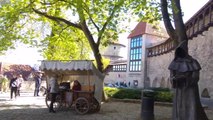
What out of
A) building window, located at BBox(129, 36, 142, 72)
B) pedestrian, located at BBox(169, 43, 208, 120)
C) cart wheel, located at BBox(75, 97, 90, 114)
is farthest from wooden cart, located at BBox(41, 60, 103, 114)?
building window, located at BBox(129, 36, 142, 72)

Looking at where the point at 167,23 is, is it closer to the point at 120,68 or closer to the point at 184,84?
the point at 184,84

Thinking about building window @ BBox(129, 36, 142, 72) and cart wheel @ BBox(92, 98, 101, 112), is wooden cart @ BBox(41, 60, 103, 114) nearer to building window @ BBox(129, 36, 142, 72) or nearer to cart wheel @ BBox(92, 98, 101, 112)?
cart wheel @ BBox(92, 98, 101, 112)

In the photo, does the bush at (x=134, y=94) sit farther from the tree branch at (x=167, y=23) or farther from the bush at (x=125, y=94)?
the tree branch at (x=167, y=23)

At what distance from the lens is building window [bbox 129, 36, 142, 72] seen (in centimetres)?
5741

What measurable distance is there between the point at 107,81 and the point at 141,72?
17052 mm

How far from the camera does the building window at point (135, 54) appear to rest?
57406mm

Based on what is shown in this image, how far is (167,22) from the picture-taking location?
1216 cm

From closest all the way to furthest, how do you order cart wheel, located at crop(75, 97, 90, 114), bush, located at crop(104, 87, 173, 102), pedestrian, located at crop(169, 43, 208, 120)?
pedestrian, located at crop(169, 43, 208, 120) → cart wheel, located at crop(75, 97, 90, 114) → bush, located at crop(104, 87, 173, 102)

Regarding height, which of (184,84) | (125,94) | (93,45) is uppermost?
(93,45)

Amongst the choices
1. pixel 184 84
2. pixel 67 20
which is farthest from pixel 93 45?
pixel 184 84

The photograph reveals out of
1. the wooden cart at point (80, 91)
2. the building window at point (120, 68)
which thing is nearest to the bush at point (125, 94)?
the wooden cart at point (80, 91)

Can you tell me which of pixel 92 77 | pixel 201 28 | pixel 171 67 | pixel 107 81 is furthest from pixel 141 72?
pixel 171 67

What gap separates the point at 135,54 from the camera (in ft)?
195

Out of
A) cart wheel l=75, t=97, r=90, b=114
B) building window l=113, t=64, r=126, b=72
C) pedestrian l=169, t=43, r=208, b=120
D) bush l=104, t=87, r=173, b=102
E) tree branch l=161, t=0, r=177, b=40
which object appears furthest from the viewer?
building window l=113, t=64, r=126, b=72
